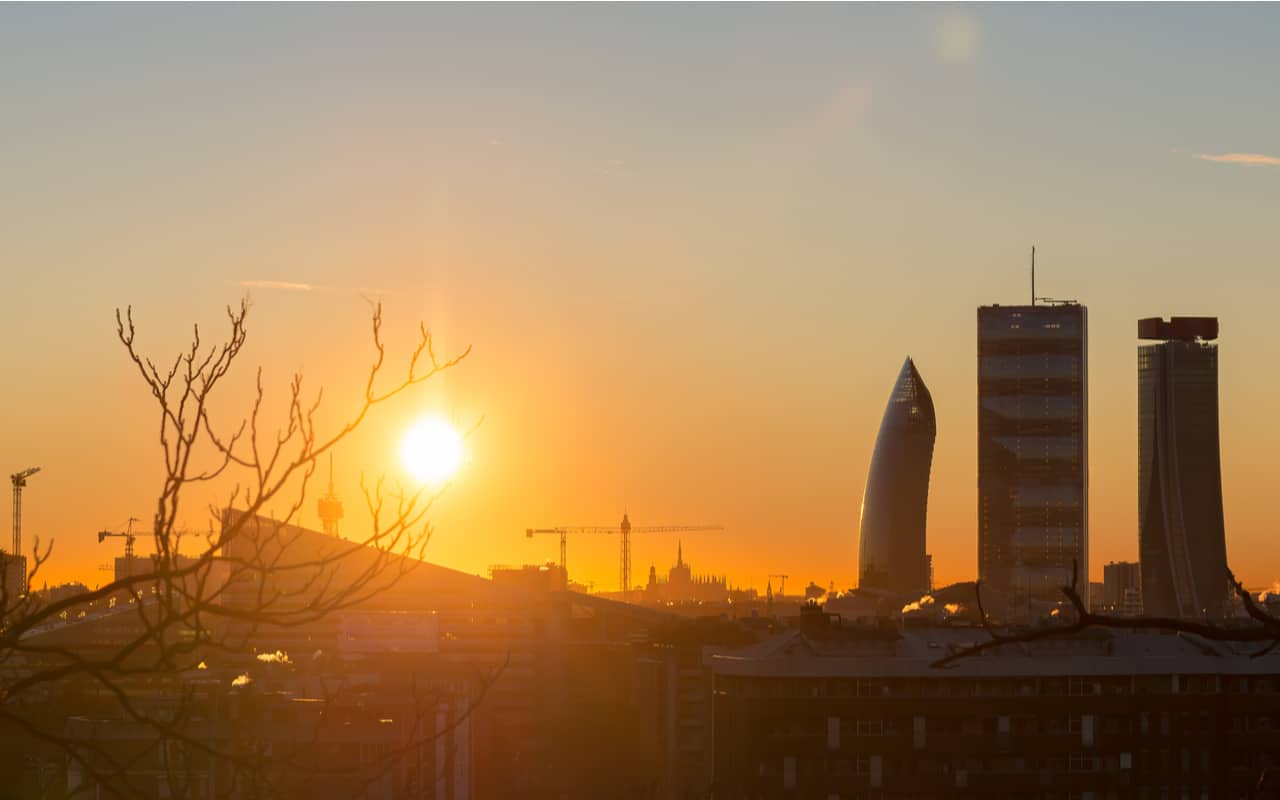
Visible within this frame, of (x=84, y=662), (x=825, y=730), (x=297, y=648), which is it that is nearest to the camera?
(x=84, y=662)

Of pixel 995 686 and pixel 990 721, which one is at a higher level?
pixel 995 686

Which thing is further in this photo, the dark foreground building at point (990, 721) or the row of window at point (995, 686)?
the row of window at point (995, 686)

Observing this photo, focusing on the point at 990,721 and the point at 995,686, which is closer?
the point at 990,721

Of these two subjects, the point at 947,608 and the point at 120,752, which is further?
the point at 947,608

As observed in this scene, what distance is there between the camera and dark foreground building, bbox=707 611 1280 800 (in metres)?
94.0

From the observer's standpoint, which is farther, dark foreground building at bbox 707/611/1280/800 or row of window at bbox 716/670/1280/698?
row of window at bbox 716/670/1280/698

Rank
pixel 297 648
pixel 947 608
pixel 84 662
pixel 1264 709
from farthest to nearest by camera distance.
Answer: pixel 297 648 → pixel 947 608 → pixel 1264 709 → pixel 84 662

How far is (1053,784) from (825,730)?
1023cm

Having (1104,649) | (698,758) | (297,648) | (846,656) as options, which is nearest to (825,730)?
(846,656)

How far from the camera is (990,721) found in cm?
9600

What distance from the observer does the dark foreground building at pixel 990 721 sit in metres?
94.0

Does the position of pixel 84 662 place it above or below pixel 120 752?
above

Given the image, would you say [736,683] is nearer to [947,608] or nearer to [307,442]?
[947,608]

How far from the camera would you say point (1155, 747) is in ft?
328
